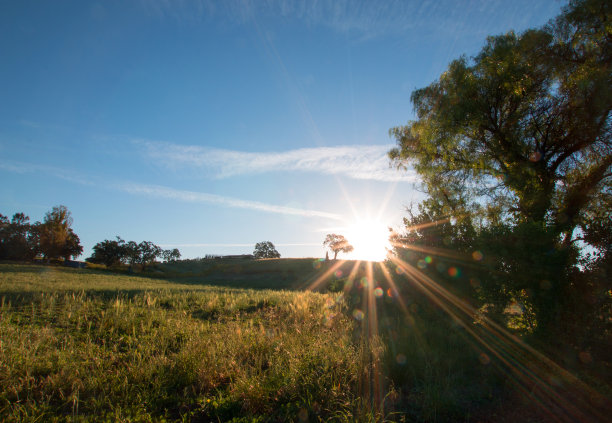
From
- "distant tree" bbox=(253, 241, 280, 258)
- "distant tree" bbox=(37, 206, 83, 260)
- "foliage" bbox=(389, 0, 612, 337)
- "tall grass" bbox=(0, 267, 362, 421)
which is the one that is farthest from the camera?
"distant tree" bbox=(253, 241, 280, 258)

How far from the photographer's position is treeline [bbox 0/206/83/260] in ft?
205

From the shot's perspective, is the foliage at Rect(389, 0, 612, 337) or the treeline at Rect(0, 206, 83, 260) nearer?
the foliage at Rect(389, 0, 612, 337)

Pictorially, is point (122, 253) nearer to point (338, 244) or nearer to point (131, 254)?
point (131, 254)

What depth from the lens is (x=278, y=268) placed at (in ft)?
181

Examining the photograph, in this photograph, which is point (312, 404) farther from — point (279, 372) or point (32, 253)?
point (32, 253)

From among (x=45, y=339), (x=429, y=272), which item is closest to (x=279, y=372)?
(x=45, y=339)

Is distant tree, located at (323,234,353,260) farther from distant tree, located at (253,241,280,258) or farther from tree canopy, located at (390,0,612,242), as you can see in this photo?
tree canopy, located at (390,0,612,242)

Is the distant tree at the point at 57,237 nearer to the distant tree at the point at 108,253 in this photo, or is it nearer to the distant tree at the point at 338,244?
the distant tree at the point at 108,253

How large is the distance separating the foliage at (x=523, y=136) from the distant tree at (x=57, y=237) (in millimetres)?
75857

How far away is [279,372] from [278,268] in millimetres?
50023

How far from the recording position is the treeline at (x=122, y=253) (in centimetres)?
7250

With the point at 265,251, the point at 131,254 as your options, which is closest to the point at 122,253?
the point at 131,254

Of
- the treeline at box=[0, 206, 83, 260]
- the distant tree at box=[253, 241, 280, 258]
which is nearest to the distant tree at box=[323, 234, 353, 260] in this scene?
the distant tree at box=[253, 241, 280, 258]

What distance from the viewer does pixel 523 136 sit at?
533 inches
